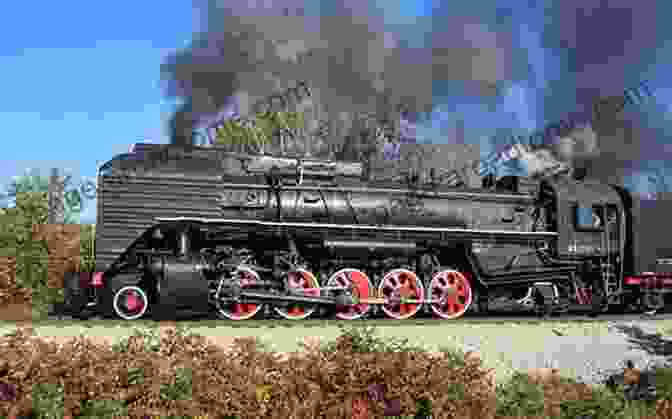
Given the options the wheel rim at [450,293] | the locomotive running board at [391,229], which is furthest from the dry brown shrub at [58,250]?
the wheel rim at [450,293]

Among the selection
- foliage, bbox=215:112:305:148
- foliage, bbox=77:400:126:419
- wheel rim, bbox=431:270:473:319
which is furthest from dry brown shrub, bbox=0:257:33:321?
foliage, bbox=215:112:305:148

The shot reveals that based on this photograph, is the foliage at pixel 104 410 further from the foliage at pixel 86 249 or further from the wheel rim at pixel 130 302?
the foliage at pixel 86 249

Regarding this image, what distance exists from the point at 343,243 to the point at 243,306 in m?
2.16

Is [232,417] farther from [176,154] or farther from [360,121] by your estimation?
[360,121]

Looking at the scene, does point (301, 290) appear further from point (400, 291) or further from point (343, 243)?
point (400, 291)

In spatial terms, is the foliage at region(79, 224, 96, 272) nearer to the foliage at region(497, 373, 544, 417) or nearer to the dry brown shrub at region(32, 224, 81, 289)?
the dry brown shrub at region(32, 224, 81, 289)

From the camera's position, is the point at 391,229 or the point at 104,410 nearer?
the point at 104,410

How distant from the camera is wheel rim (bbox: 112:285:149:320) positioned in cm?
1136

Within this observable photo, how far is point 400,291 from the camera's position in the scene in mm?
12742

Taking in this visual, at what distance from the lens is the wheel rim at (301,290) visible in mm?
12102

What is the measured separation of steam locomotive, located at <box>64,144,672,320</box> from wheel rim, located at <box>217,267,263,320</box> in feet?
0.09

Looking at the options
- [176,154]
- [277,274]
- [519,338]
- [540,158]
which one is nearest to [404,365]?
[519,338]

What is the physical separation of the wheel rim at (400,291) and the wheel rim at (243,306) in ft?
7.96

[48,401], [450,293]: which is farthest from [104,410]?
[450,293]
